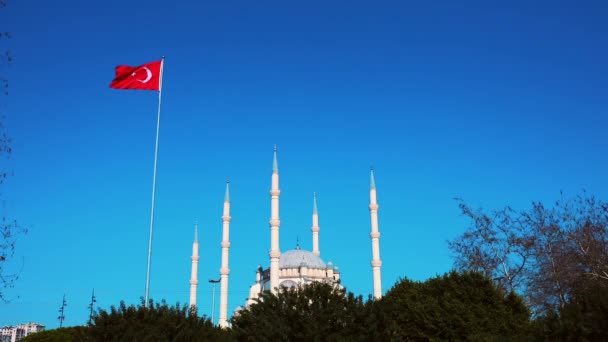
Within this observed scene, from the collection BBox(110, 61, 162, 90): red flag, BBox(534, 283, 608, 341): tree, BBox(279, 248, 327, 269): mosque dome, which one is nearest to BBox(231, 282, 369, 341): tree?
BBox(534, 283, 608, 341): tree

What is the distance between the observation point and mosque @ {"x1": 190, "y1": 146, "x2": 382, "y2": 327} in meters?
53.4

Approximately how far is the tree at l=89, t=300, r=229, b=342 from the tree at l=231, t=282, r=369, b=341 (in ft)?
5.26

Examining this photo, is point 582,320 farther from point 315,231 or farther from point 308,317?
point 315,231

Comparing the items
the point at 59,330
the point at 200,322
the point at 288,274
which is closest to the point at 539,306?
the point at 288,274

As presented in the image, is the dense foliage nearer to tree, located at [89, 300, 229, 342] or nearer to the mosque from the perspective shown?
tree, located at [89, 300, 229, 342]

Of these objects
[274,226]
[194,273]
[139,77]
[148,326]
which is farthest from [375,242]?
[148,326]

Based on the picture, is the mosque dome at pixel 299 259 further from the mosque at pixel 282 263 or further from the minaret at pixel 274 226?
the minaret at pixel 274 226

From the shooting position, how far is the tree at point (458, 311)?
26.6 meters

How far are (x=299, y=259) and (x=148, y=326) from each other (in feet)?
154

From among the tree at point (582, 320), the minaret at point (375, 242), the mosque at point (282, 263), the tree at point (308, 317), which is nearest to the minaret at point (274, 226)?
the mosque at point (282, 263)

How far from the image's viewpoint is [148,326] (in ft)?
61.2

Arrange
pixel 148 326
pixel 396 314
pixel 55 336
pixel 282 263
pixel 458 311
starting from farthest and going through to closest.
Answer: pixel 282 263
pixel 55 336
pixel 396 314
pixel 458 311
pixel 148 326

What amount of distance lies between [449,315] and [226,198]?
1484 inches

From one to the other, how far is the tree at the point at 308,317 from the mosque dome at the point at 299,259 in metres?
42.4
